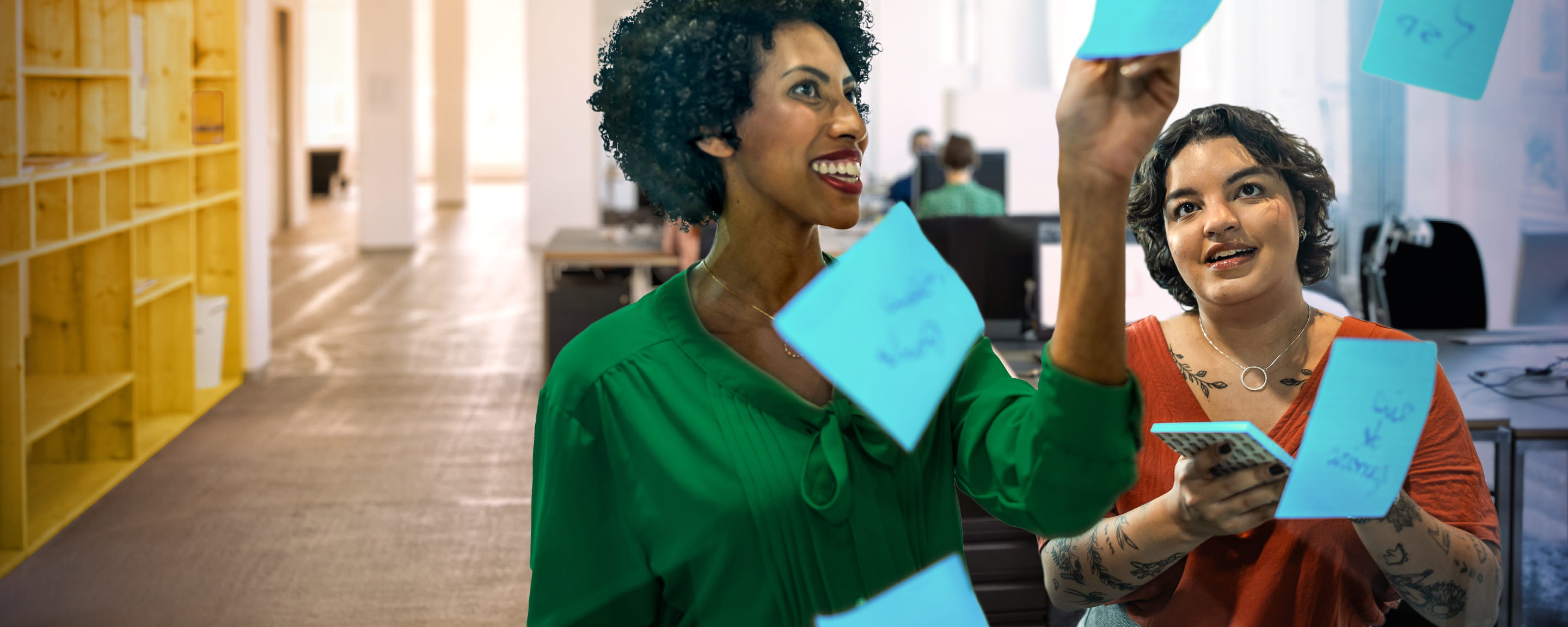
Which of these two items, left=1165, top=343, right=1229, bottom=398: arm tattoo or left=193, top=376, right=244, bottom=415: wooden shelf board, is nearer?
left=1165, top=343, right=1229, bottom=398: arm tattoo

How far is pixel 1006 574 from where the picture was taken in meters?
2.79

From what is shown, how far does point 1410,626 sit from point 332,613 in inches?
106

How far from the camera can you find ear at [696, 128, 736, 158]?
97cm

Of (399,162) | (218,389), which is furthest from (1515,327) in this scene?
(399,162)

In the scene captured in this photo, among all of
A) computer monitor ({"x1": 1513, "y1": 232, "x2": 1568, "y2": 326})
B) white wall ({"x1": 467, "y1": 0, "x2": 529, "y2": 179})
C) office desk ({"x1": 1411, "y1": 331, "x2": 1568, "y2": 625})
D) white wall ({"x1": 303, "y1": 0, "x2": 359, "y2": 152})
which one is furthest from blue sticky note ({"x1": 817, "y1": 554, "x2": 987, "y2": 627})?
white wall ({"x1": 303, "y1": 0, "x2": 359, "y2": 152})

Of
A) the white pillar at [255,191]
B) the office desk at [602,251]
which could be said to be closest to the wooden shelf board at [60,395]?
the white pillar at [255,191]

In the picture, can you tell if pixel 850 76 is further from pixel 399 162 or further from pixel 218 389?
pixel 399 162

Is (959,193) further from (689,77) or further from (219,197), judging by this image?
(689,77)

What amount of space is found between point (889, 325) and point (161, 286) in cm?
514

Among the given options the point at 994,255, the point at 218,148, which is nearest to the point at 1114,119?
the point at 994,255

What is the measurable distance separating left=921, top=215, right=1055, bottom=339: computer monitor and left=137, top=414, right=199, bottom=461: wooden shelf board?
3243 mm

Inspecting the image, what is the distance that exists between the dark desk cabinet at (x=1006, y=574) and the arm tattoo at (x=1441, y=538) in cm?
149

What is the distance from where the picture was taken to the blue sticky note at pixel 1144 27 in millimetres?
729

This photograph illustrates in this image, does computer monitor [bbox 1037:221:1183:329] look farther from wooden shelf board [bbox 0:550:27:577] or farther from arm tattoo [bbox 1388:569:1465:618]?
wooden shelf board [bbox 0:550:27:577]
